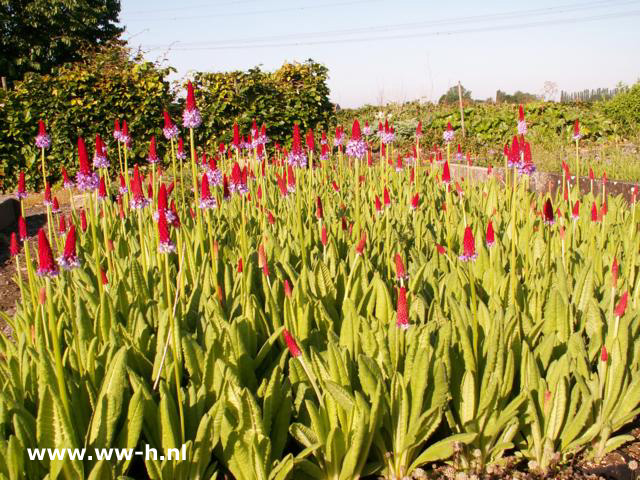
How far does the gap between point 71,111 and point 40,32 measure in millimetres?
20381

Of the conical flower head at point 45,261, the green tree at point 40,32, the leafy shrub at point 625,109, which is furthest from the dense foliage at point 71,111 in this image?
the green tree at point 40,32

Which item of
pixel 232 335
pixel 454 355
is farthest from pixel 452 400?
pixel 232 335

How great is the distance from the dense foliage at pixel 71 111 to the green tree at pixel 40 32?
52.4 feet

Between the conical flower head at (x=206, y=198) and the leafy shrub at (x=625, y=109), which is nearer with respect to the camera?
the conical flower head at (x=206, y=198)

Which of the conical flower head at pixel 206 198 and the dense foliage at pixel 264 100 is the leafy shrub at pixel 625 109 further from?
the conical flower head at pixel 206 198

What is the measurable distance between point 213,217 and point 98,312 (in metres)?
2.07

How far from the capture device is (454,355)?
202cm

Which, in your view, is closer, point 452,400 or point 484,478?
point 484,478

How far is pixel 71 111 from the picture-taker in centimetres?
982

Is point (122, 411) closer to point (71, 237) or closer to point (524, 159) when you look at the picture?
point (71, 237)

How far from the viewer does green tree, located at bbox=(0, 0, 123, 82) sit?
2508 cm

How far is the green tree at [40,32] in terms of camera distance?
987 inches

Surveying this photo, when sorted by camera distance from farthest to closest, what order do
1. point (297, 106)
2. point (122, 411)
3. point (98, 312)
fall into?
1. point (297, 106)
2. point (98, 312)
3. point (122, 411)

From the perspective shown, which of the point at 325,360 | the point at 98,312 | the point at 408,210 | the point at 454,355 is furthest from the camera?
the point at 408,210
